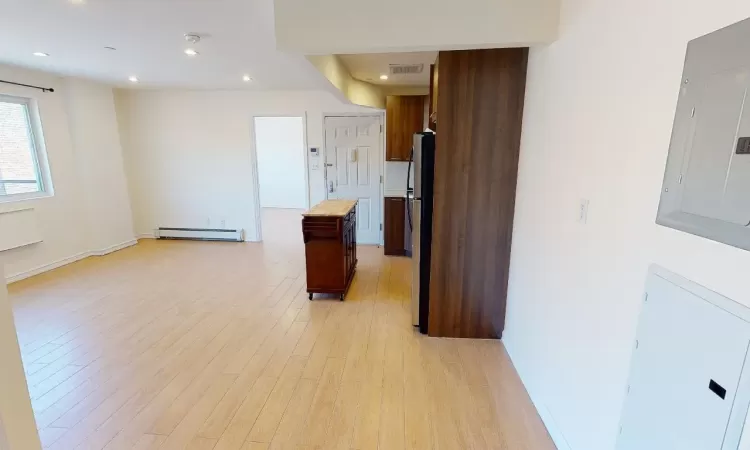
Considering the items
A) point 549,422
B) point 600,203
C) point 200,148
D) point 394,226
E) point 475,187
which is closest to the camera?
point 600,203

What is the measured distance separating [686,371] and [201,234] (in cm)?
649

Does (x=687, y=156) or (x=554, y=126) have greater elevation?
(x=554, y=126)

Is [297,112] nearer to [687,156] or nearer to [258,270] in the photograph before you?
[258,270]

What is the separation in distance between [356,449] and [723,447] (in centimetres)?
150

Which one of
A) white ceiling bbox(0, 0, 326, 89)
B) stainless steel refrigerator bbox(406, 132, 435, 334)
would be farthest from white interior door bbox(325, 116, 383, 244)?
stainless steel refrigerator bbox(406, 132, 435, 334)

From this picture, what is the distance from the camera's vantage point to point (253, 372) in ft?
8.21

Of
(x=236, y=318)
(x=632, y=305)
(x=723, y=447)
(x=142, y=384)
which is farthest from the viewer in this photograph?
(x=236, y=318)

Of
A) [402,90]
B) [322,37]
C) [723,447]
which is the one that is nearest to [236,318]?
[322,37]

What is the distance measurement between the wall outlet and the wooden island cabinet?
2234 mm

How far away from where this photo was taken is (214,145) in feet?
19.1

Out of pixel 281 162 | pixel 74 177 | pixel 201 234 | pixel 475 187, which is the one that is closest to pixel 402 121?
pixel 475 187

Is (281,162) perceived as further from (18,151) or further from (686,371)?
(686,371)

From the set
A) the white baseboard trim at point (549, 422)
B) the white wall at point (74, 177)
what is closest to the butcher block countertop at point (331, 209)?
the white baseboard trim at point (549, 422)

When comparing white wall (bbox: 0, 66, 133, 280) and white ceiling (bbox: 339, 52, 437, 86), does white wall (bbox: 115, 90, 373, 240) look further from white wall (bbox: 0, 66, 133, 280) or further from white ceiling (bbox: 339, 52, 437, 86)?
white ceiling (bbox: 339, 52, 437, 86)
